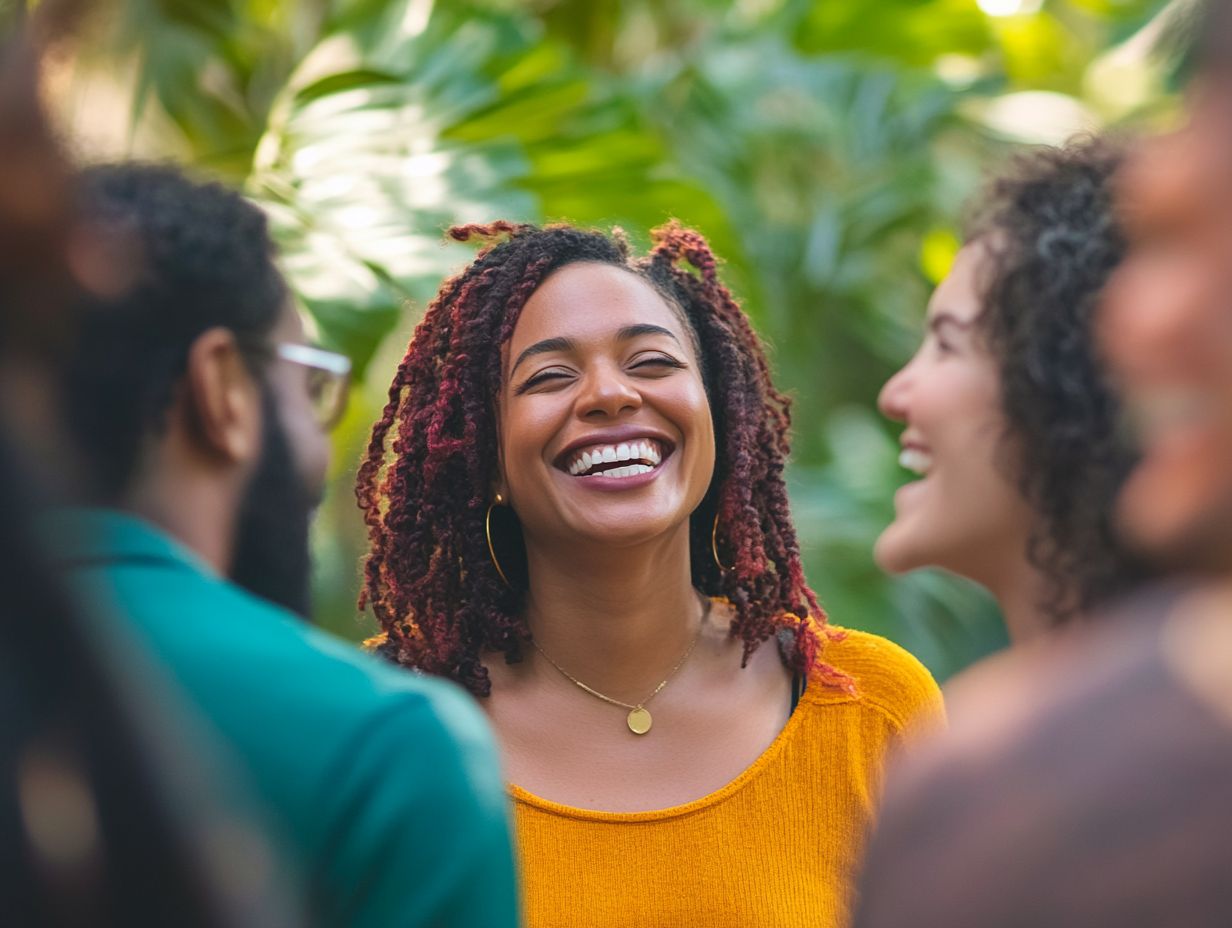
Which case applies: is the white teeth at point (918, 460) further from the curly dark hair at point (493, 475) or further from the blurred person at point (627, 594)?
the curly dark hair at point (493, 475)

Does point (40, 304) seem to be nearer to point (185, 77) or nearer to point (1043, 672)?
point (1043, 672)

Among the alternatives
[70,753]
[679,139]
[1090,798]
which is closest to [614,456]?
[70,753]

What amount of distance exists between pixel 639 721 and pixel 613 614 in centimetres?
23

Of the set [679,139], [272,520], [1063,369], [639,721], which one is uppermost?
[679,139]

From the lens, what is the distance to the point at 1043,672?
4.00 feet

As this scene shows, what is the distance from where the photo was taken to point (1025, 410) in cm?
203

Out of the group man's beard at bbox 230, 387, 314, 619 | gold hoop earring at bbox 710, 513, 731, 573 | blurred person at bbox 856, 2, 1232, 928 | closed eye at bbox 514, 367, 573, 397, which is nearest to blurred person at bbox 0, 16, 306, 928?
man's beard at bbox 230, 387, 314, 619

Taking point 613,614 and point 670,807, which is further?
point 613,614

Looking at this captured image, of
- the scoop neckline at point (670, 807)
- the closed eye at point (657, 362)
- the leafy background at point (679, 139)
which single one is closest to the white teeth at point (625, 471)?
the closed eye at point (657, 362)

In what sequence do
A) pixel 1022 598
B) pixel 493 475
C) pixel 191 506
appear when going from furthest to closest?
1. pixel 493 475
2. pixel 1022 598
3. pixel 191 506

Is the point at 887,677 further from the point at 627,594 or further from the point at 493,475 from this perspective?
the point at 493,475

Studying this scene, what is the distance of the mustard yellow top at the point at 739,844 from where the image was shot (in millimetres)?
2818

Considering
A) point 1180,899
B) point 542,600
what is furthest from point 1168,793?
point 542,600

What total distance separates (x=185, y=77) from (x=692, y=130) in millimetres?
2329
